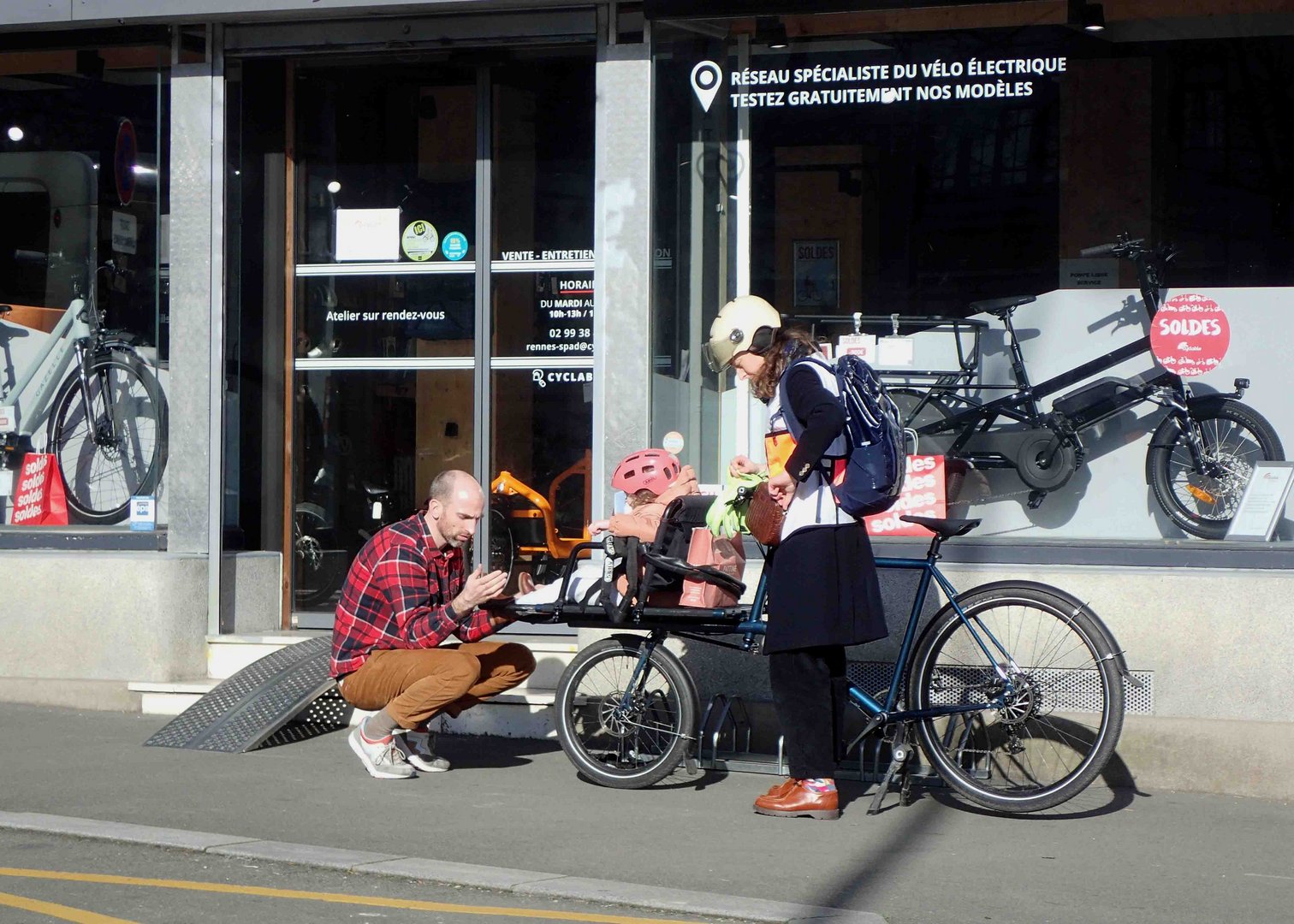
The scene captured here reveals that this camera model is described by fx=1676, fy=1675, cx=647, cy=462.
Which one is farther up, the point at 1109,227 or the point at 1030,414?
the point at 1109,227

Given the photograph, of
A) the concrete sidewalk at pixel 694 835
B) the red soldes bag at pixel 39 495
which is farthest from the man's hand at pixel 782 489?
the red soldes bag at pixel 39 495

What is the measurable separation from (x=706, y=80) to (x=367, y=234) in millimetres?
2359

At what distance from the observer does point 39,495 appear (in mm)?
10023

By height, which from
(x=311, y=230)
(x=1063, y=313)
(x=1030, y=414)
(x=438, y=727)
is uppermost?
(x=311, y=230)

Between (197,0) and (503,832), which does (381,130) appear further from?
(503,832)

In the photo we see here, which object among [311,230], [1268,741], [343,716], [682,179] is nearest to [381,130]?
[311,230]

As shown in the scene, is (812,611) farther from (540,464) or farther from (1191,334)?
(540,464)

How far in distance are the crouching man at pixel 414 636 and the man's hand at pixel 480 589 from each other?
17 cm

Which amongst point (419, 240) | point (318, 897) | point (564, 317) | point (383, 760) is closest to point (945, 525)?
point (383, 760)

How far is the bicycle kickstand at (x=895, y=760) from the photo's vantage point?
6.32m

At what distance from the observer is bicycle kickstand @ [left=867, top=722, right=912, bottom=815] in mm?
6320

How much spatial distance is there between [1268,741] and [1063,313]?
2411mm

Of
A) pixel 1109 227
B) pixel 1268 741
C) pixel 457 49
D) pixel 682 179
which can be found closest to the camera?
pixel 1268 741

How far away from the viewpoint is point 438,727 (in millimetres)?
8469
